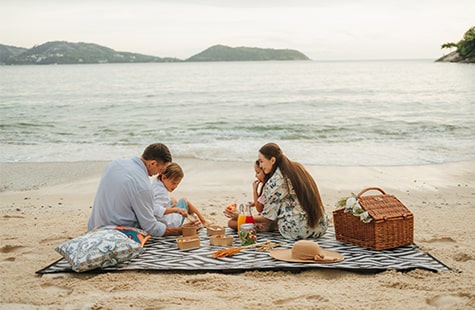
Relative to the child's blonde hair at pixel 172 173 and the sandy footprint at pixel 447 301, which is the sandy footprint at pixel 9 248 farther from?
the sandy footprint at pixel 447 301

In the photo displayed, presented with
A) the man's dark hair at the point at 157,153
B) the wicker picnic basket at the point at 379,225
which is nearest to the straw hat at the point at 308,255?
the wicker picnic basket at the point at 379,225

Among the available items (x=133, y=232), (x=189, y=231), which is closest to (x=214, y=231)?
(x=189, y=231)

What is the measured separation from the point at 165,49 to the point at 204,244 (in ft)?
166

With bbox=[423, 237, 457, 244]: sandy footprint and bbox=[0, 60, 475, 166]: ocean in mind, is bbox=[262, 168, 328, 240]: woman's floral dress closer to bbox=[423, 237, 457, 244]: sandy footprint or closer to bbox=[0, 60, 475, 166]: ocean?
bbox=[423, 237, 457, 244]: sandy footprint

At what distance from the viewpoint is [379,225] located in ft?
17.2

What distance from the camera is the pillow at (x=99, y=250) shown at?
183 inches

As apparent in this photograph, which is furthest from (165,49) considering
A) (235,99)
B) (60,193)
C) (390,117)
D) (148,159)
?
(148,159)

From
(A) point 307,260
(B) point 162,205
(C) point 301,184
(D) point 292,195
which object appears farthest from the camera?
(B) point 162,205

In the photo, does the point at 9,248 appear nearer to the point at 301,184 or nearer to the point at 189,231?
the point at 189,231

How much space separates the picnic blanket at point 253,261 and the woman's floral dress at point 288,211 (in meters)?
0.18

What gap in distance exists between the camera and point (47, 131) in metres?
19.3

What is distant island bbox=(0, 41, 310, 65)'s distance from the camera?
12866 cm

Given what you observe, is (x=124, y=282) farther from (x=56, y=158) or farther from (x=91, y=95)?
(x=91, y=95)

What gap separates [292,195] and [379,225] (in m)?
1.01
